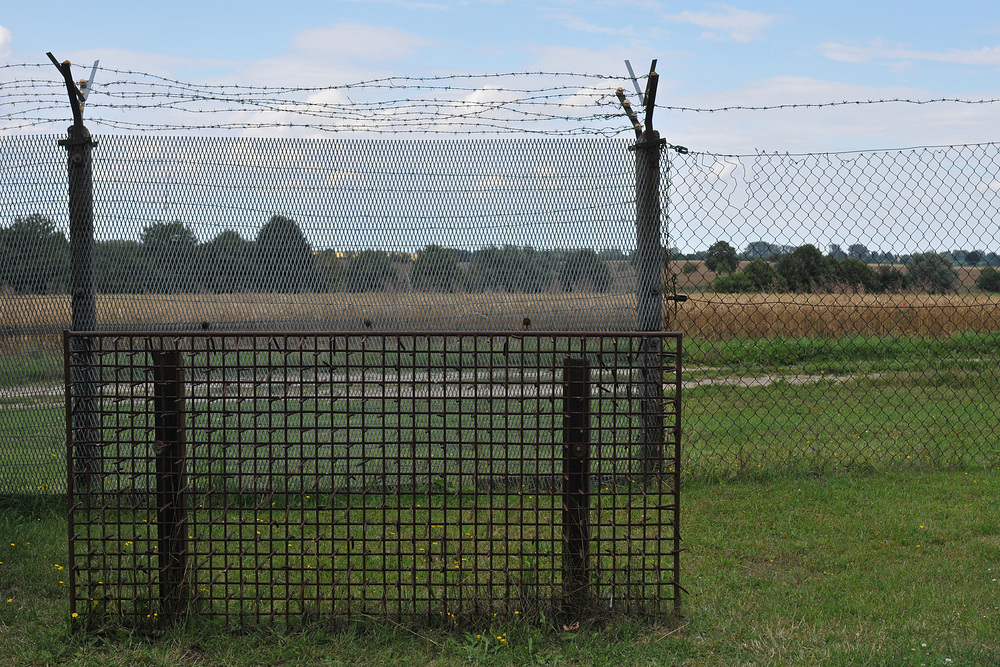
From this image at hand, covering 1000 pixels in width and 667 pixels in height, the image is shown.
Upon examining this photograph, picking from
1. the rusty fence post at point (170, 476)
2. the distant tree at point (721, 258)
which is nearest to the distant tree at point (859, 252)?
the distant tree at point (721, 258)

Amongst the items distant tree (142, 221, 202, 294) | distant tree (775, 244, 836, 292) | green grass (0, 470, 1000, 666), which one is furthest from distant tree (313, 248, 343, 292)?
distant tree (775, 244, 836, 292)

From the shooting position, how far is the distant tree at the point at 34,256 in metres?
5.44

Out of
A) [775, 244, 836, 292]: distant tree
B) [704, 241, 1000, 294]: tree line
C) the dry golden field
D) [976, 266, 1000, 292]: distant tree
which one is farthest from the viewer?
[976, 266, 1000, 292]: distant tree

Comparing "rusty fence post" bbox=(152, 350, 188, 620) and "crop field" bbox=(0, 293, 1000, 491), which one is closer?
"rusty fence post" bbox=(152, 350, 188, 620)

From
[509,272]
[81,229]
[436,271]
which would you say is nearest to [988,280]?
[509,272]

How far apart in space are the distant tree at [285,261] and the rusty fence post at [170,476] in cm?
186

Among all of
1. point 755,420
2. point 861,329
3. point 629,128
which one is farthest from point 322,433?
point 755,420

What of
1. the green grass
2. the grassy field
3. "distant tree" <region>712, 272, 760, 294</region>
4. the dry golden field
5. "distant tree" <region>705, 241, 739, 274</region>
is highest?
"distant tree" <region>705, 241, 739, 274</region>

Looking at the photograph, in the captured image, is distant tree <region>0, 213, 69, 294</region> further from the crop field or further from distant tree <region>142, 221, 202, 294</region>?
distant tree <region>142, 221, 202, 294</region>

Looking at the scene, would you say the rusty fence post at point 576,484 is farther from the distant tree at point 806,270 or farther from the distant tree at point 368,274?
the distant tree at point 806,270

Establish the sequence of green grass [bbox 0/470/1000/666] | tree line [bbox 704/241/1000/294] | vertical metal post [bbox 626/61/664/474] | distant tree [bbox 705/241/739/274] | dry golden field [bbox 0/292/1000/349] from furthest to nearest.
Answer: tree line [bbox 704/241/1000/294]
distant tree [bbox 705/241/739/274]
vertical metal post [bbox 626/61/664/474]
dry golden field [bbox 0/292/1000/349]
green grass [bbox 0/470/1000/666]

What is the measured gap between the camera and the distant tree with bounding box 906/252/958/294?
605cm

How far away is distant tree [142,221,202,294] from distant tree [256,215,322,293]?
0.39m

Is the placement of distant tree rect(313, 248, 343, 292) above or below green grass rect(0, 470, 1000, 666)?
above
